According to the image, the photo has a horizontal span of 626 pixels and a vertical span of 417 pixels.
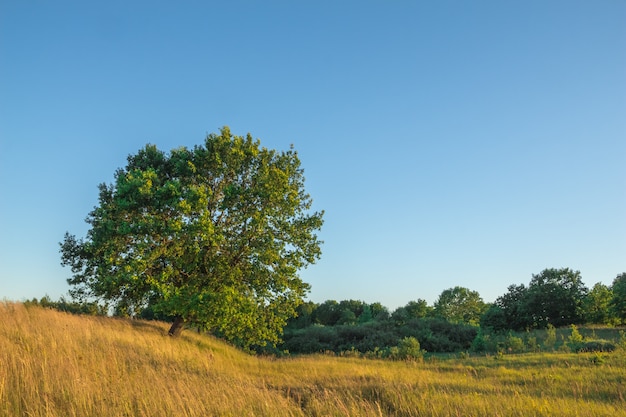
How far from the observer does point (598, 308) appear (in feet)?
144

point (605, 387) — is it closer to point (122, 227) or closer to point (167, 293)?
point (167, 293)

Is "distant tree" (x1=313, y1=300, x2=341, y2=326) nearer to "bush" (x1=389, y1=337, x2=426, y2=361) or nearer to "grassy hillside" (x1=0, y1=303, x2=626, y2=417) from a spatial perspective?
"bush" (x1=389, y1=337, x2=426, y2=361)

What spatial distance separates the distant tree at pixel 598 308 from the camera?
43.1 metres

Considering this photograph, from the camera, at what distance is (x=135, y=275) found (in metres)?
18.2

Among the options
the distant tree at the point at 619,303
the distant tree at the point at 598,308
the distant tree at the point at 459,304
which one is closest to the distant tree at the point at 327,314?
the distant tree at the point at 459,304

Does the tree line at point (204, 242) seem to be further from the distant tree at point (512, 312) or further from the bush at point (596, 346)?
the distant tree at point (512, 312)

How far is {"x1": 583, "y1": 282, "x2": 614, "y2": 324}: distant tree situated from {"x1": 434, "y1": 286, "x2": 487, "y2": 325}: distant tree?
44.3 metres

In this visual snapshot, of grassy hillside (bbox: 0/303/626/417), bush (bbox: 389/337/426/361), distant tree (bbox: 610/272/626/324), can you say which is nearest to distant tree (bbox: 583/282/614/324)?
distant tree (bbox: 610/272/626/324)

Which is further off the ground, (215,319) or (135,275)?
(135,275)

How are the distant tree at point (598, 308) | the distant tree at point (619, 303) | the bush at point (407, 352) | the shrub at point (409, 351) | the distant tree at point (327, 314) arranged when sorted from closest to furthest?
1. the shrub at point (409, 351)
2. the bush at point (407, 352)
3. the distant tree at point (619, 303)
4. the distant tree at point (598, 308)
5. the distant tree at point (327, 314)

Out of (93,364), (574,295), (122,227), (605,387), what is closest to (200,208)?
(122,227)

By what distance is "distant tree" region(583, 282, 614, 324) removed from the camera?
141 feet

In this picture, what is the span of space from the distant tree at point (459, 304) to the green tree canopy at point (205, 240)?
73.6 meters

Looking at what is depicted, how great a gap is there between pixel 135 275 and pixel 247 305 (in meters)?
5.65
